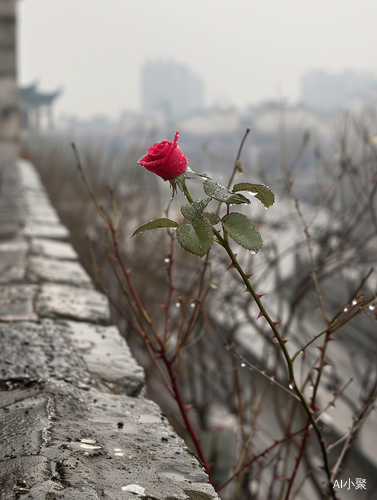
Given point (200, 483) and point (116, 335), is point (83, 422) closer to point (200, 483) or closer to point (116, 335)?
point (200, 483)

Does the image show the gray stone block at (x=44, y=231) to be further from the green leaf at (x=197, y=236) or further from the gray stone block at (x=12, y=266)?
the green leaf at (x=197, y=236)

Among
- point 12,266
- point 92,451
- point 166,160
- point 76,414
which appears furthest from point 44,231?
point 166,160

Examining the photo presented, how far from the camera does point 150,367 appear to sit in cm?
337

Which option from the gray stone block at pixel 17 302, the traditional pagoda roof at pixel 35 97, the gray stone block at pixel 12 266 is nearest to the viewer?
the gray stone block at pixel 17 302

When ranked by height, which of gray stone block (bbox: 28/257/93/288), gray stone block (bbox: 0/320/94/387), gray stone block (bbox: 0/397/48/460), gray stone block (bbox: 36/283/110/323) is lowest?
gray stone block (bbox: 28/257/93/288)

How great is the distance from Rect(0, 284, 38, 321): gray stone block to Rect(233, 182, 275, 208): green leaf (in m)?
0.93

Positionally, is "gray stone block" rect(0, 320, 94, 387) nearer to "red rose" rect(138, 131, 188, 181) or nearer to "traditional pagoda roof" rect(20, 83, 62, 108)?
A: "red rose" rect(138, 131, 188, 181)

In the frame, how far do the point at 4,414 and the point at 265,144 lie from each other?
9.87ft

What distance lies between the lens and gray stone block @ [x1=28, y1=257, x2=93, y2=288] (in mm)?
1737

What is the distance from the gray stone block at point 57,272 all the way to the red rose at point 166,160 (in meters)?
1.26

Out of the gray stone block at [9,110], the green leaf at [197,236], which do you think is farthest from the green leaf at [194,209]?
the gray stone block at [9,110]

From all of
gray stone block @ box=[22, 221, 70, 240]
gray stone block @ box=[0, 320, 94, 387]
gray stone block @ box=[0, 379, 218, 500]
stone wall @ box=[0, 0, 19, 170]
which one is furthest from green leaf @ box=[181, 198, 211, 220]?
stone wall @ box=[0, 0, 19, 170]

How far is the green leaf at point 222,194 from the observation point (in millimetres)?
498

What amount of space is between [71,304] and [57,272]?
1.43ft
